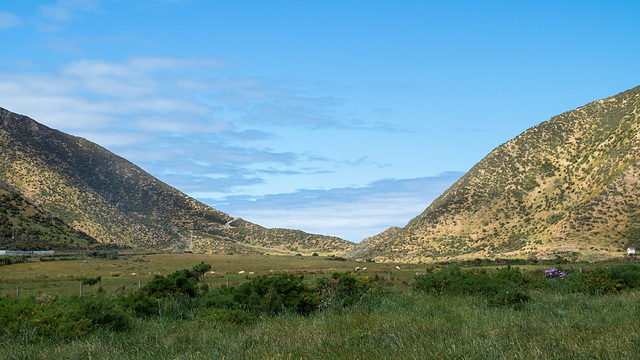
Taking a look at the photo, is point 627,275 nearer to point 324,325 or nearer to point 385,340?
point 324,325

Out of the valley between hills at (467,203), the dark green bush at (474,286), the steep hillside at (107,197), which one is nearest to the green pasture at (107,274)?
the dark green bush at (474,286)

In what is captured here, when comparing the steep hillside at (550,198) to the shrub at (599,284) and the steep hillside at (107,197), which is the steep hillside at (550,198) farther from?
the steep hillside at (107,197)

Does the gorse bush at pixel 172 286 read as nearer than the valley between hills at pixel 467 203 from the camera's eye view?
Yes

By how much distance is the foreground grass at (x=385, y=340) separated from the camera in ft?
24.1

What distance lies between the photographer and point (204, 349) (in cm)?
841

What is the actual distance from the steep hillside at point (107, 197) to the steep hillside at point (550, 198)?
57104 mm

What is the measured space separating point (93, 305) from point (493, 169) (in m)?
90.5

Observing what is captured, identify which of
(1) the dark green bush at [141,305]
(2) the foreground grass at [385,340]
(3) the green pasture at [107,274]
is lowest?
(3) the green pasture at [107,274]

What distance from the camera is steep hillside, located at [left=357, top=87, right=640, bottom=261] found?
63875 mm

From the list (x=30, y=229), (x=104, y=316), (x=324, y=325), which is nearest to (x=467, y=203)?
(x=324, y=325)

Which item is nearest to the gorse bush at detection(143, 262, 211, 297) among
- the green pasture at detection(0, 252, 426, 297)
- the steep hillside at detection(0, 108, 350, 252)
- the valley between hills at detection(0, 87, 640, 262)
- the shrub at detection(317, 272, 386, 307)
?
the shrub at detection(317, 272, 386, 307)

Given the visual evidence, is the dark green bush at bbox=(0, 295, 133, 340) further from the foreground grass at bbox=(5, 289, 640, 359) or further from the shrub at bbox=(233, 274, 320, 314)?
the shrub at bbox=(233, 274, 320, 314)

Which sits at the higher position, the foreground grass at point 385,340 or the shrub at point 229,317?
the foreground grass at point 385,340

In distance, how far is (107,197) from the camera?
128750mm
